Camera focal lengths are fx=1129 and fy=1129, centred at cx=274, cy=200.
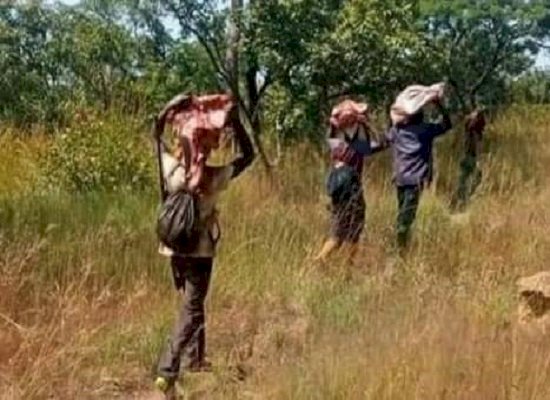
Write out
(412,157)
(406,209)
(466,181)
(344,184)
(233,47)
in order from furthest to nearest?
(233,47), (466,181), (412,157), (406,209), (344,184)

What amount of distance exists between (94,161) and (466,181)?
4012 mm

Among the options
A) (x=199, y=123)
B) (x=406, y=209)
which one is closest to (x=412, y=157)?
(x=406, y=209)

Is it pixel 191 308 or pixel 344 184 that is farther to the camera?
pixel 344 184

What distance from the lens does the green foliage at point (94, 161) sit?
36.4 feet

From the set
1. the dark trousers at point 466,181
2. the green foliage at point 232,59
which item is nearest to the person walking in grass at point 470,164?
the dark trousers at point 466,181

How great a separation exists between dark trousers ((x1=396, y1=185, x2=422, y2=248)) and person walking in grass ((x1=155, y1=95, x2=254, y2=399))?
3287mm

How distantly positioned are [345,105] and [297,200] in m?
2.49

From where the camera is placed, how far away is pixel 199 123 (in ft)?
19.8

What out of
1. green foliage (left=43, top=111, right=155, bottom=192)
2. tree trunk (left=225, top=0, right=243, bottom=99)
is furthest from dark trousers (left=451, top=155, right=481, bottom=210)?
green foliage (left=43, top=111, right=155, bottom=192)

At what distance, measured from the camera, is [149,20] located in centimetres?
1650

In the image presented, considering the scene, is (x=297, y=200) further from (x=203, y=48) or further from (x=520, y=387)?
(x=520, y=387)

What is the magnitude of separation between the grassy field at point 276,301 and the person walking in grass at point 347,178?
0.24m

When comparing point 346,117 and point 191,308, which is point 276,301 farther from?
point 346,117

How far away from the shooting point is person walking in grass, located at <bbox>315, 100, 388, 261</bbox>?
8.86 metres
